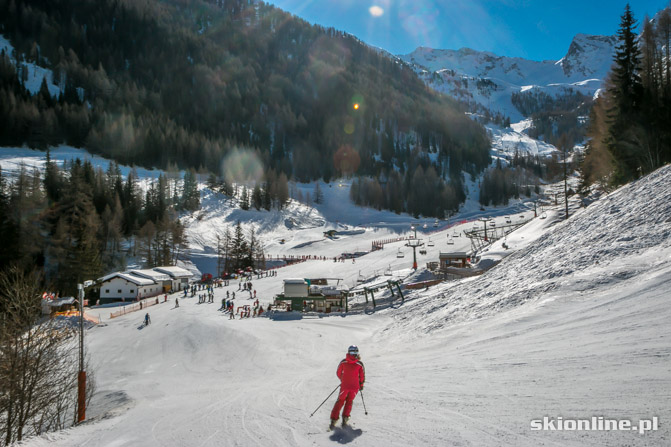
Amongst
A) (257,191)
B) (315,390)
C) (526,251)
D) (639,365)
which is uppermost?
(257,191)

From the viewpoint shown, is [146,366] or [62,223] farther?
[62,223]

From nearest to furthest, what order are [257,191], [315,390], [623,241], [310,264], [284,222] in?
[315,390]
[623,241]
[310,264]
[284,222]
[257,191]

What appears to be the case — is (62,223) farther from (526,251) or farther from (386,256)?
(526,251)

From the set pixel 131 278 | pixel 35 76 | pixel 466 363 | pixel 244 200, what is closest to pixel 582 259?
pixel 466 363

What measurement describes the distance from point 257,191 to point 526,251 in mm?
92020

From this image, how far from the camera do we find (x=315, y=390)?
1081cm

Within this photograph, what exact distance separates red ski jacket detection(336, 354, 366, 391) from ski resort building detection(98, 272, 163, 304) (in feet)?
155

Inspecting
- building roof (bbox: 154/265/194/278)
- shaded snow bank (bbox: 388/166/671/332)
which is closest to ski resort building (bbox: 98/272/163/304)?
building roof (bbox: 154/265/194/278)

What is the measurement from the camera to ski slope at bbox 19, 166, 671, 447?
264 inches

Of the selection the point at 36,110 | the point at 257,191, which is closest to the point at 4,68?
the point at 36,110

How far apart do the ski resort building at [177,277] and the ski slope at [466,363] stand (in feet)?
99.7

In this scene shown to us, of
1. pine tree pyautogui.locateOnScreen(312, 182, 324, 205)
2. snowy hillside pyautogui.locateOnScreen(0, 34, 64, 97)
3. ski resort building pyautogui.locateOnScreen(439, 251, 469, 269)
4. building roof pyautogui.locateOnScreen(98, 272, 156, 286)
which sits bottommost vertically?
building roof pyautogui.locateOnScreen(98, 272, 156, 286)

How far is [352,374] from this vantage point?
7258mm

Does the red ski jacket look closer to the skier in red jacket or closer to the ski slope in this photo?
the skier in red jacket
